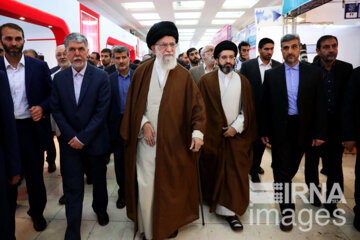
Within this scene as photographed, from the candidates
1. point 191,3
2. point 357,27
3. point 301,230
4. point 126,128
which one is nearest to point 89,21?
point 191,3

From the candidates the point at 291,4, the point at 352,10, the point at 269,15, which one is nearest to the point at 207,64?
the point at 291,4

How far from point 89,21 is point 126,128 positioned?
247 inches

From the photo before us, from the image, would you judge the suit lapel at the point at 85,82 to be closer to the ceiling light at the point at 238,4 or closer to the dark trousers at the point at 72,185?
the dark trousers at the point at 72,185

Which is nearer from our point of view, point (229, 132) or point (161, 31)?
point (161, 31)

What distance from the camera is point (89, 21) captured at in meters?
7.42

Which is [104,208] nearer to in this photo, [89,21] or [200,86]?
[200,86]

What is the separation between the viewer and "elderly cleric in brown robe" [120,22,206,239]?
2166mm

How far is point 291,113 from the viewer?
97.3 inches

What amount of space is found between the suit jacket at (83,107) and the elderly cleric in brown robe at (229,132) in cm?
102

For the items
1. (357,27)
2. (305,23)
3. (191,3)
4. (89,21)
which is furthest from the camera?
(191,3)

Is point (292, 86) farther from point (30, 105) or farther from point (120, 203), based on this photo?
point (30, 105)

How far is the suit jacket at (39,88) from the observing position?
2.32 meters

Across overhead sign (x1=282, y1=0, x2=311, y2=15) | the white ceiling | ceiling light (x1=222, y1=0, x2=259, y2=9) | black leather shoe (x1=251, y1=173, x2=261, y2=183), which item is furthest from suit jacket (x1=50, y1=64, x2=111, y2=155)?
ceiling light (x1=222, y1=0, x2=259, y2=9)

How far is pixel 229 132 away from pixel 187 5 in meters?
9.42
